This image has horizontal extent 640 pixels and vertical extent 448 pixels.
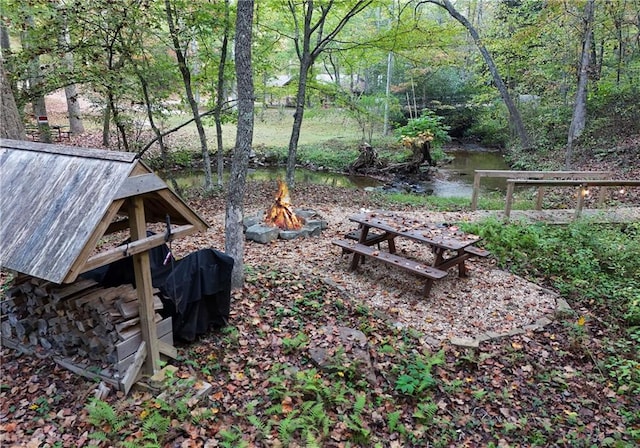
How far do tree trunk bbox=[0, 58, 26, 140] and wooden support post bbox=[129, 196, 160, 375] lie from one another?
437 cm

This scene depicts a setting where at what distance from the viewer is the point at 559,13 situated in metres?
13.0

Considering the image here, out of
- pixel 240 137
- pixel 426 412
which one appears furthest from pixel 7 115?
pixel 426 412

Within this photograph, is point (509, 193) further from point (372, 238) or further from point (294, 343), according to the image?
point (294, 343)

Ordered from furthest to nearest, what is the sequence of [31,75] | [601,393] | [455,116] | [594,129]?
[455,116], [594,129], [31,75], [601,393]

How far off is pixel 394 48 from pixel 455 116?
48.0 ft

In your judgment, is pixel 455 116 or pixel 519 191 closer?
pixel 519 191

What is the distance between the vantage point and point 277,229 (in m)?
7.89

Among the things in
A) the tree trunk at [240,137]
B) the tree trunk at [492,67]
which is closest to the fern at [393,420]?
the tree trunk at [240,137]

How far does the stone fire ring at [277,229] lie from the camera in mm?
7656

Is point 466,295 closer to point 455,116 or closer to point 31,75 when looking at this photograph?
point 31,75

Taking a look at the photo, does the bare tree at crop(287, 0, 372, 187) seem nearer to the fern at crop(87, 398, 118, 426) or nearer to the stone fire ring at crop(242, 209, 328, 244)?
the stone fire ring at crop(242, 209, 328, 244)

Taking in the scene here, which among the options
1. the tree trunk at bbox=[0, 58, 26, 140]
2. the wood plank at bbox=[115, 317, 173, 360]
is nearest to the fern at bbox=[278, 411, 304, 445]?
the wood plank at bbox=[115, 317, 173, 360]

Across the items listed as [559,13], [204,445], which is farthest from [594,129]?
[204,445]

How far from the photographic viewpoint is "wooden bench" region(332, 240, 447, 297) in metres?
5.72
